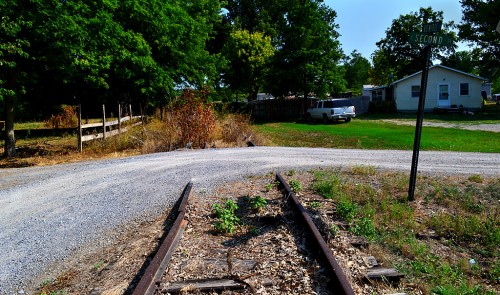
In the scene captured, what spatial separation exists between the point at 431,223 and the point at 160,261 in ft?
13.1

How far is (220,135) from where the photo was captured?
16.4 meters

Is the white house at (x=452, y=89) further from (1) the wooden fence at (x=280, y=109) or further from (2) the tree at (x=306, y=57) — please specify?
(1) the wooden fence at (x=280, y=109)

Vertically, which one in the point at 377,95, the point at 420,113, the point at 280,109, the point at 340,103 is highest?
the point at 377,95

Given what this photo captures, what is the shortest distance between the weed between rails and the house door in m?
35.4

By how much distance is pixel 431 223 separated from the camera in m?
6.01

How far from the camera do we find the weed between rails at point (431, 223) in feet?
14.5

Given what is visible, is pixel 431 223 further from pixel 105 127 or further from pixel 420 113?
pixel 105 127

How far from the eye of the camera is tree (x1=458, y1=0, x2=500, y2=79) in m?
38.9

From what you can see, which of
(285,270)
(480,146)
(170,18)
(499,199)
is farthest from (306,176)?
(170,18)

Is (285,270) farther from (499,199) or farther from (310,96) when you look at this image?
(310,96)

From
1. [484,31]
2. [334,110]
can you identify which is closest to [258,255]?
[334,110]

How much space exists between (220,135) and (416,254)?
12.0 m

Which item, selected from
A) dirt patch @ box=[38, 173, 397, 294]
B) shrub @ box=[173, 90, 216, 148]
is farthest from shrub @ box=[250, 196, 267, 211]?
shrub @ box=[173, 90, 216, 148]

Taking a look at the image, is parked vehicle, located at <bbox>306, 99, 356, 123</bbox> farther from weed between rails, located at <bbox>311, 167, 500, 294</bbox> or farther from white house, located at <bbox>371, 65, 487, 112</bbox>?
weed between rails, located at <bbox>311, 167, 500, 294</bbox>
